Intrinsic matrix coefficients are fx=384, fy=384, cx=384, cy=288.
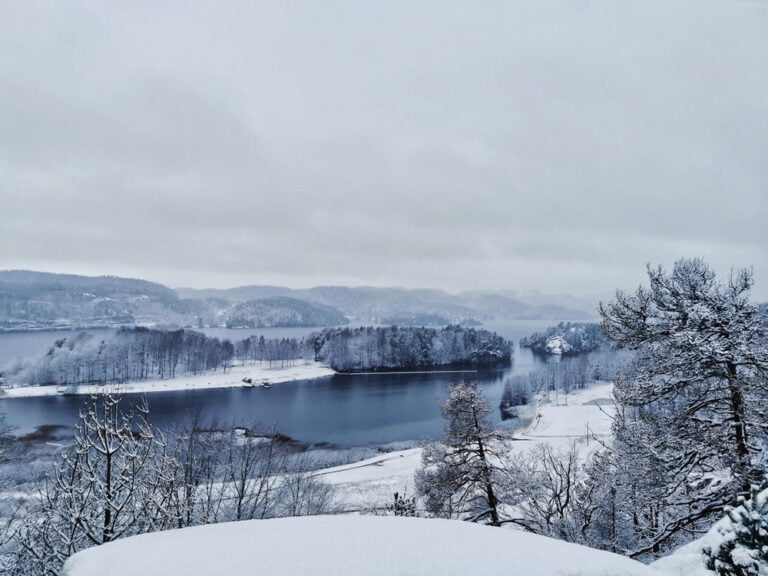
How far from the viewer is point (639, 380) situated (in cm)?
901

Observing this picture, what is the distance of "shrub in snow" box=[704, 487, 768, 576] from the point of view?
13.6 ft

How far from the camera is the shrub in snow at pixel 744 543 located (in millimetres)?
4141

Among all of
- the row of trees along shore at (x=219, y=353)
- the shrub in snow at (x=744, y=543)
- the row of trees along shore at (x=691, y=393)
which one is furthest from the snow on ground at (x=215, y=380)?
the shrub in snow at (x=744, y=543)

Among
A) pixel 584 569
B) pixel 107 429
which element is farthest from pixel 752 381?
pixel 107 429

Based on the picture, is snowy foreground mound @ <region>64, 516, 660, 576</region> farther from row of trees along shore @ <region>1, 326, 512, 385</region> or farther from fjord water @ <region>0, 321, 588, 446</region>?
row of trees along shore @ <region>1, 326, 512, 385</region>

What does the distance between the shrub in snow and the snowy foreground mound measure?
3.27ft

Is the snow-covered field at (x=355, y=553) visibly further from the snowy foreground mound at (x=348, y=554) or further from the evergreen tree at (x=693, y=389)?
the evergreen tree at (x=693, y=389)

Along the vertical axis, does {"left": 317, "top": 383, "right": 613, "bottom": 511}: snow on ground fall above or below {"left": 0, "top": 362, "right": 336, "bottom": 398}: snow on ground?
above

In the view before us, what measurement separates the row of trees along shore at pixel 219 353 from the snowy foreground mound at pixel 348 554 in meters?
84.5

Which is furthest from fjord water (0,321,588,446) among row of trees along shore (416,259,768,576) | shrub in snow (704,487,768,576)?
shrub in snow (704,487,768,576)

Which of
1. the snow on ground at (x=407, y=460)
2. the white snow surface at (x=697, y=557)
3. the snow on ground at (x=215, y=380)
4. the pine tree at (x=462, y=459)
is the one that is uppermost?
the white snow surface at (x=697, y=557)

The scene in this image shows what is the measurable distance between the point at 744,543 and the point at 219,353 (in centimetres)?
9933

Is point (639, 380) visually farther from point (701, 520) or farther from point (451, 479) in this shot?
point (451, 479)

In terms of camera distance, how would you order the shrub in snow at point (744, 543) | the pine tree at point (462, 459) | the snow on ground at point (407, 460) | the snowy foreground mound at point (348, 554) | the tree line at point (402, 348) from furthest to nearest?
the tree line at point (402, 348), the snow on ground at point (407, 460), the pine tree at point (462, 459), the shrub in snow at point (744, 543), the snowy foreground mound at point (348, 554)
